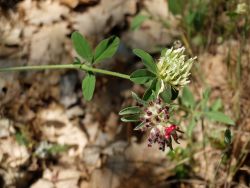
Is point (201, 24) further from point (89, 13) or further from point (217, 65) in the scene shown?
point (89, 13)

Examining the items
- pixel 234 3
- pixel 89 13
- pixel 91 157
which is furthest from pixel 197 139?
pixel 89 13

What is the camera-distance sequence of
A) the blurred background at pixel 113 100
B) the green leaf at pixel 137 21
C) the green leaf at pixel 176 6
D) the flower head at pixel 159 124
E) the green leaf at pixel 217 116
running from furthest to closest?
the green leaf at pixel 137 21
the green leaf at pixel 176 6
the blurred background at pixel 113 100
the green leaf at pixel 217 116
the flower head at pixel 159 124

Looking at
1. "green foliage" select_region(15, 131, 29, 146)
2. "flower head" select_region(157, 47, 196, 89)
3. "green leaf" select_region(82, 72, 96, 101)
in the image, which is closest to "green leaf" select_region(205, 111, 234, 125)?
"flower head" select_region(157, 47, 196, 89)

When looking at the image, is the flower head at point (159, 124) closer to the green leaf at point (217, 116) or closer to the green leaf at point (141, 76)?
the green leaf at point (141, 76)

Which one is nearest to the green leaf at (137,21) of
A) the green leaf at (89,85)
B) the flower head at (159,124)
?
the green leaf at (89,85)

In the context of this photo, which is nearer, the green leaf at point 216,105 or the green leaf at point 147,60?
the green leaf at point 147,60

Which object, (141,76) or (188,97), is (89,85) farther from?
(188,97)
